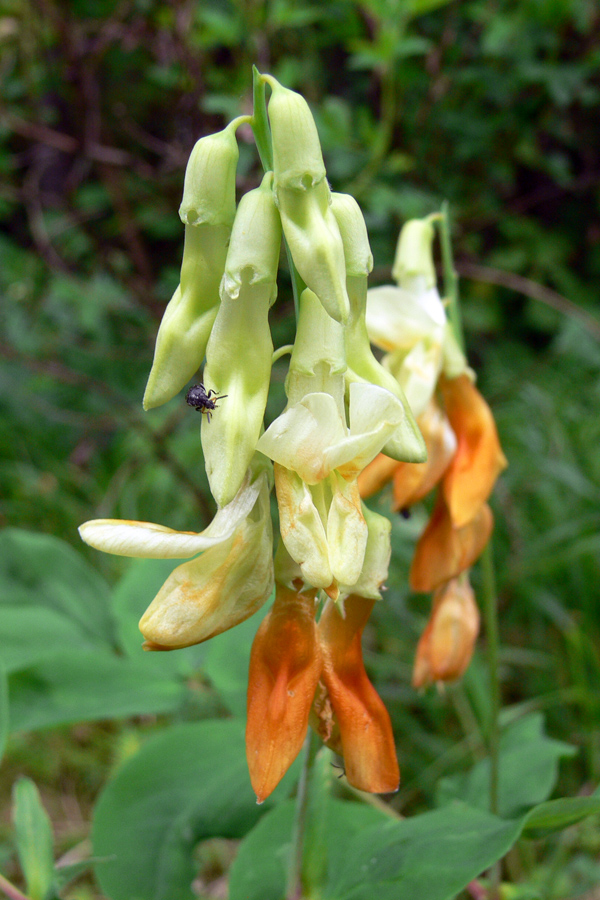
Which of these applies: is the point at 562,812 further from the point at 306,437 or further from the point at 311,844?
the point at 306,437

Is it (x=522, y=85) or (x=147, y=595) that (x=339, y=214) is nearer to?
(x=147, y=595)

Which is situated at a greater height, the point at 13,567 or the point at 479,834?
the point at 13,567

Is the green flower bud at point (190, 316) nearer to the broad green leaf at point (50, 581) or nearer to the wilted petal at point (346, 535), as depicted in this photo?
the wilted petal at point (346, 535)

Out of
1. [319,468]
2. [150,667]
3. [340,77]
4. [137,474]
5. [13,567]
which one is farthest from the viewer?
[340,77]

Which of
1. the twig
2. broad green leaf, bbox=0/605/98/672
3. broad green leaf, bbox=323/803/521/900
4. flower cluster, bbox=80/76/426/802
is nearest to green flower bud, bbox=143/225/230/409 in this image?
flower cluster, bbox=80/76/426/802

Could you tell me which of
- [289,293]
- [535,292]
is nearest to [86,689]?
[535,292]

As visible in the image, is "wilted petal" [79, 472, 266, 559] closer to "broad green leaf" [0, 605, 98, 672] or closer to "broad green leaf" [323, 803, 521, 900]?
"broad green leaf" [323, 803, 521, 900]

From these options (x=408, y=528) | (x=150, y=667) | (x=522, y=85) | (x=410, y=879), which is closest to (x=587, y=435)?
(x=408, y=528)
